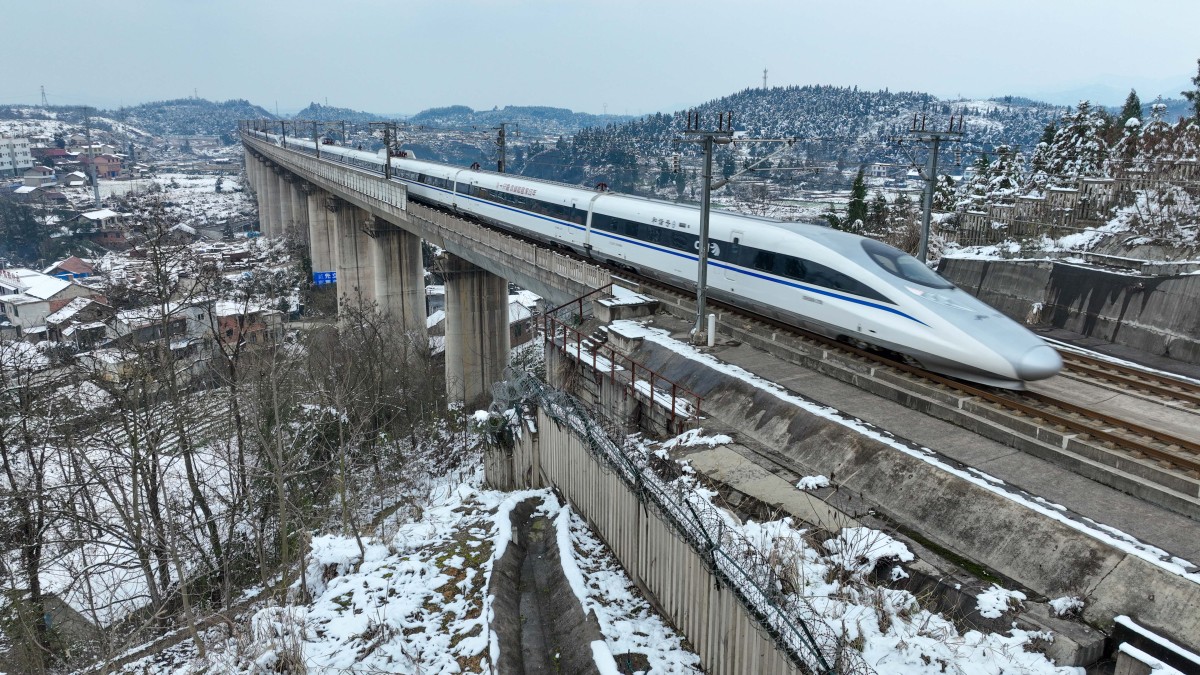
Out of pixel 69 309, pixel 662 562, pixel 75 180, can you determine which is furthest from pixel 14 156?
pixel 662 562

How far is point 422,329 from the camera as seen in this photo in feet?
156

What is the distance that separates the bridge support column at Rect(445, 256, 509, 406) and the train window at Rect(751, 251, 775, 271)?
22.6 m

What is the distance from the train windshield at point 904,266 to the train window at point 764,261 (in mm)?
2010

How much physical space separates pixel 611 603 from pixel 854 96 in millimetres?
196514

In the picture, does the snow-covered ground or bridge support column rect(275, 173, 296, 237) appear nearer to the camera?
the snow-covered ground

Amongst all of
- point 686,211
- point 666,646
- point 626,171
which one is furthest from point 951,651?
point 626,171

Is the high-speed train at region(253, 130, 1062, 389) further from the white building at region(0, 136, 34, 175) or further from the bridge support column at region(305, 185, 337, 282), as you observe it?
the white building at region(0, 136, 34, 175)

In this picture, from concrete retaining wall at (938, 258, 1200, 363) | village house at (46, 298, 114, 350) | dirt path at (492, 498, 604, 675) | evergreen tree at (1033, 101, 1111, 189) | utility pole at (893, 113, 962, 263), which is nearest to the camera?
dirt path at (492, 498, 604, 675)

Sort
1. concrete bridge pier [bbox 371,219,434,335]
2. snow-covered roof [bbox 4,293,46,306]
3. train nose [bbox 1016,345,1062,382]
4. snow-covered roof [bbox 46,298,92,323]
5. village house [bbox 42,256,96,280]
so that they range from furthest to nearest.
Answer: village house [bbox 42,256,96,280]
snow-covered roof [bbox 4,293,46,306]
concrete bridge pier [bbox 371,219,434,335]
snow-covered roof [bbox 46,298,92,323]
train nose [bbox 1016,345,1062,382]

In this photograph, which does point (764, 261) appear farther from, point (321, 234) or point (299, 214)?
point (299, 214)

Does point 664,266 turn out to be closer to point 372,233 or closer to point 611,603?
point 611,603

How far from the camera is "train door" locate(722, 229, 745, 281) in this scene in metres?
15.9

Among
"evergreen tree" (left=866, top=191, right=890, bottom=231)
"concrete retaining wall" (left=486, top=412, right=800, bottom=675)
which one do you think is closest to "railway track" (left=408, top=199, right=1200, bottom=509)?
"concrete retaining wall" (left=486, top=412, right=800, bottom=675)

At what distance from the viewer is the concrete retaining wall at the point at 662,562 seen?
582 centimetres
